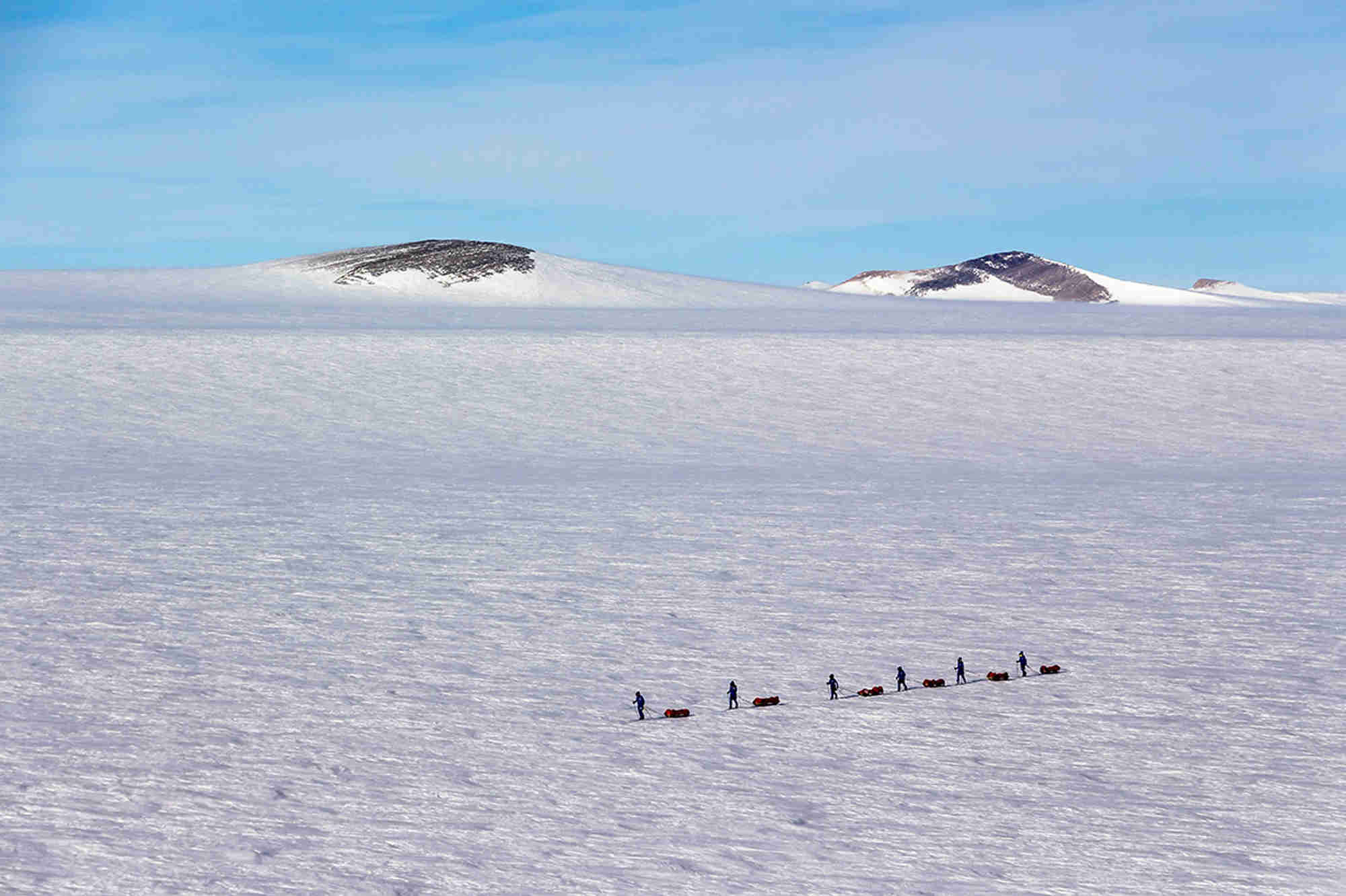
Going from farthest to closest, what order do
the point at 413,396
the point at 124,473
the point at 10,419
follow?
1. the point at 413,396
2. the point at 10,419
3. the point at 124,473

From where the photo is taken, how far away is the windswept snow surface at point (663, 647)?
8586mm

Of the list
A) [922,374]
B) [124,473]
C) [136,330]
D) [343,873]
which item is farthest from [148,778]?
[136,330]

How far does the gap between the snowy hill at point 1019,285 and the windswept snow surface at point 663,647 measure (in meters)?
90.8

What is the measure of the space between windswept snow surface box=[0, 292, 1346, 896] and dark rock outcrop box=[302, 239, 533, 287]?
31126 millimetres

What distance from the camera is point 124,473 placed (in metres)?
23.0

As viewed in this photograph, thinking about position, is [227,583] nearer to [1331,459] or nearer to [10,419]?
[10,419]

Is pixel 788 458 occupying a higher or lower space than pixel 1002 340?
lower

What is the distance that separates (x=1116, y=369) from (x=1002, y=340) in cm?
494

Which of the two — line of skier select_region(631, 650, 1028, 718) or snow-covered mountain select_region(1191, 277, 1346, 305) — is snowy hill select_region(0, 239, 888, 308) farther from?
snow-covered mountain select_region(1191, 277, 1346, 305)

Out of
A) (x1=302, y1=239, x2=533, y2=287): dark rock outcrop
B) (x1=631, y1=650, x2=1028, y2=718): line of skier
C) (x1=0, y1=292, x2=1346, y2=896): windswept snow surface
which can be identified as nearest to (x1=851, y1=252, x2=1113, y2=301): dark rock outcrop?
(x1=302, y1=239, x2=533, y2=287): dark rock outcrop

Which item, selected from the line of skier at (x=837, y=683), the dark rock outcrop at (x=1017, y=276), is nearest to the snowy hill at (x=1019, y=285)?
the dark rock outcrop at (x=1017, y=276)

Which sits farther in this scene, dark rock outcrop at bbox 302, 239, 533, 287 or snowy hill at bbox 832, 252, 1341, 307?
snowy hill at bbox 832, 252, 1341, 307

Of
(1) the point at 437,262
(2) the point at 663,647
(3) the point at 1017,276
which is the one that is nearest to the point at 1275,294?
(3) the point at 1017,276

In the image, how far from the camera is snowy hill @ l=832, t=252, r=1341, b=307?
117562 mm
